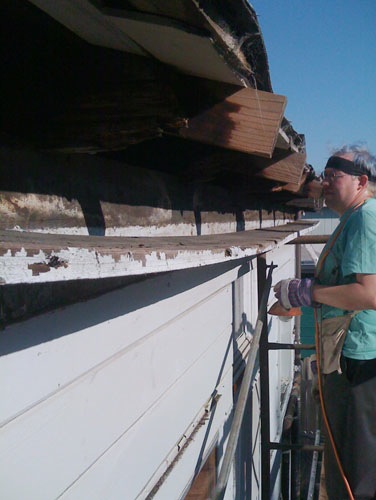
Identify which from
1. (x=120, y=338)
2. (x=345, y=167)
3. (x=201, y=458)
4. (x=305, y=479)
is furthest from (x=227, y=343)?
(x=305, y=479)

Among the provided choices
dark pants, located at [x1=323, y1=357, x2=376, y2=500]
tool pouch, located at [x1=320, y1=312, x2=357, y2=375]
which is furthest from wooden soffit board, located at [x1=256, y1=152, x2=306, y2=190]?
dark pants, located at [x1=323, y1=357, x2=376, y2=500]

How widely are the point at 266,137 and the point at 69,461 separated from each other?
1.26m

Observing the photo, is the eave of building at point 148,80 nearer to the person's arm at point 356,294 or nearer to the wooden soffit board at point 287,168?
the person's arm at point 356,294

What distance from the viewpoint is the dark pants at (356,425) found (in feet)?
9.50

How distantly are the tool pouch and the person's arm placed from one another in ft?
0.71

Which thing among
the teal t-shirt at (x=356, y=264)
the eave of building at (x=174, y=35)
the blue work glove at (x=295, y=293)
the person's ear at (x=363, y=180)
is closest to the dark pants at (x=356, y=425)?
the teal t-shirt at (x=356, y=264)

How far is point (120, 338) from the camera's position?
5.98 feet

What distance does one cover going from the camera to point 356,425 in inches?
115

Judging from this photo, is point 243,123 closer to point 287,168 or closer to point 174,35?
point 174,35

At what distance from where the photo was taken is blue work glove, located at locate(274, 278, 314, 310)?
2.98 metres

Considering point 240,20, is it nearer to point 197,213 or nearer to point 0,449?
point 0,449

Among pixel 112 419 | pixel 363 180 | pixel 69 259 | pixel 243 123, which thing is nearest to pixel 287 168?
pixel 363 180

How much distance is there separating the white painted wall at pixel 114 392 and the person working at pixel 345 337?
737 millimetres

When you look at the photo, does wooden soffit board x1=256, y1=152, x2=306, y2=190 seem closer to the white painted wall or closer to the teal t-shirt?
the teal t-shirt
